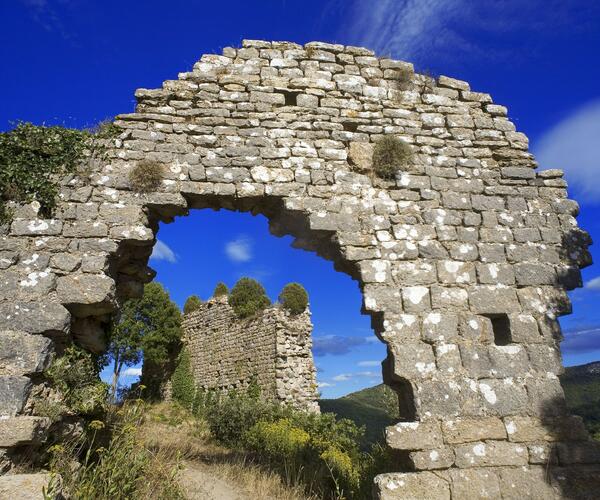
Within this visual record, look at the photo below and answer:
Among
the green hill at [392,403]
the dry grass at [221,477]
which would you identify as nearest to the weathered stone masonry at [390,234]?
the green hill at [392,403]

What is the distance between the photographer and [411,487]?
3.88m

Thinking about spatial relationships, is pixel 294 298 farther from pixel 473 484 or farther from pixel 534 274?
pixel 473 484

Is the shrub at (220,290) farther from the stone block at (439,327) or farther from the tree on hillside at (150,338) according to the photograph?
the stone block at (439,327)

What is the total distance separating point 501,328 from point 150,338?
1741 cm

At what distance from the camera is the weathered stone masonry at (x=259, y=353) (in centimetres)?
1412

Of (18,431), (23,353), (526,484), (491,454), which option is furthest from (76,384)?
(526,484)

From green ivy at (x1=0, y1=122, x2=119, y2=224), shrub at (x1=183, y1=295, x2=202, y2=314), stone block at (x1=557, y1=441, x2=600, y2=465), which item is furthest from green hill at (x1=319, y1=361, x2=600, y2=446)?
shrub at (x1=183, y1=295, x2=202, y2=314)

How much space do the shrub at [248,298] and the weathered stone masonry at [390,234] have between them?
11545 millimetres

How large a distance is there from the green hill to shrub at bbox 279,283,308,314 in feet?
12.7

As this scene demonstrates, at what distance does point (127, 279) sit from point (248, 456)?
19.6ft

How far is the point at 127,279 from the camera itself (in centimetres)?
509

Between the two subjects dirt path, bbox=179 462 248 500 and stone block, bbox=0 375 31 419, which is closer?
stone block, bbox=0 375 31 419

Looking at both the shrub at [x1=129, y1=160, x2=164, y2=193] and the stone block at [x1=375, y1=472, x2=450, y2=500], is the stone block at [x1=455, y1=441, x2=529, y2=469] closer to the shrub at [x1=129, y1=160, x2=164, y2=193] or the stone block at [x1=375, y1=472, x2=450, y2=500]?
the stone block at [x1=375, y1=472, x2=450, y2=500]

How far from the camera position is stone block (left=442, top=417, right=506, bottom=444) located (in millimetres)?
4105
